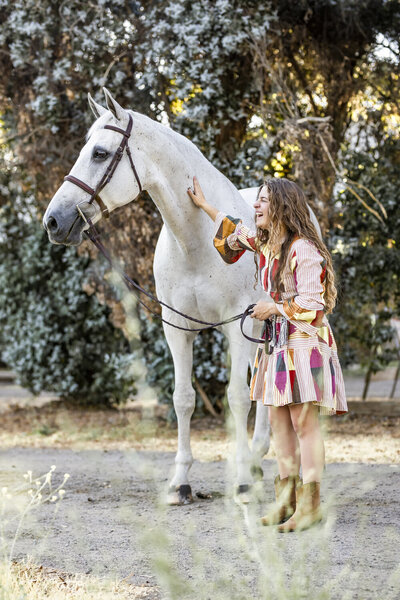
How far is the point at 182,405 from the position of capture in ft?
14.8

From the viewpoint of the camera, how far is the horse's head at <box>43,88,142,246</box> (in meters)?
3.70

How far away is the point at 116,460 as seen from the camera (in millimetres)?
6465

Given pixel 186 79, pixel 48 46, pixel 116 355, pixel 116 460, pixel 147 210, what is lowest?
pixel 116 460

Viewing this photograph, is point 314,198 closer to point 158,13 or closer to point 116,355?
point 158,13

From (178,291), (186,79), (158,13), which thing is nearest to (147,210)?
(186,79)

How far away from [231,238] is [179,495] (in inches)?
62.2

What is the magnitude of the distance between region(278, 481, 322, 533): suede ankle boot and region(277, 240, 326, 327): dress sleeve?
73 centimetres

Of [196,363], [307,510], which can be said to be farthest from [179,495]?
Result: [196,363]

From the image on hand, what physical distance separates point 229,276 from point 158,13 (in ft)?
14.4

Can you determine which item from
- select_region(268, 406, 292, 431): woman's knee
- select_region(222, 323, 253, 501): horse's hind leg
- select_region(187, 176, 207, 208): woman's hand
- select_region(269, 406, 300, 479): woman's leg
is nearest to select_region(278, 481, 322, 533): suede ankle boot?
select_region(269, 406, 300, 479): woman's leg

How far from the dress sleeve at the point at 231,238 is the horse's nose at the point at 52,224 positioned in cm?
83

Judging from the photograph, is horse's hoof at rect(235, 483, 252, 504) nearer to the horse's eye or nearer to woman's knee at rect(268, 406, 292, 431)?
woman's knee at rect(268, 406, 292, 431)

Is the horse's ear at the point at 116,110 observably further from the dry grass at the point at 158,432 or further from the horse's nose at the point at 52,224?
the dry grass at the point at 158,432

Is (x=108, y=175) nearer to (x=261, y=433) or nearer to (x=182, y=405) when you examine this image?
(x=182, y=405)
